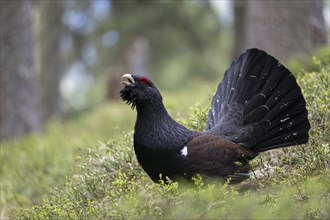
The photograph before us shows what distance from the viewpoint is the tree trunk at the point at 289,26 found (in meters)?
10.1

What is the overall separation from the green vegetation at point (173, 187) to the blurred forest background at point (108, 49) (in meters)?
3.10

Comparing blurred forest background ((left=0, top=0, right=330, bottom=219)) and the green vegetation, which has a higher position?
blurred forest background ((left=0, top=0, right=330, bottom=219))

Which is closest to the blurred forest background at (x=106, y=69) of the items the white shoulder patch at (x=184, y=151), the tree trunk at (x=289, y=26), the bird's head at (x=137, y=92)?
the tree trunk at (x=289, y=26)

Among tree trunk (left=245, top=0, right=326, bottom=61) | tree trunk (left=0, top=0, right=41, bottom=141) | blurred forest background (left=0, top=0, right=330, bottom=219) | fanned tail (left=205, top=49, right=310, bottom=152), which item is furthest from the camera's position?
tree trunk (left=0, top=0, right=41, bottom=141)

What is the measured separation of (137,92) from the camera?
18.6 ft

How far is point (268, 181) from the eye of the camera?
5703 millimetres

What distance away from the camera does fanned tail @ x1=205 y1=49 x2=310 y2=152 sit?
5855mm

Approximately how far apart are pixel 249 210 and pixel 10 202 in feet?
15.4

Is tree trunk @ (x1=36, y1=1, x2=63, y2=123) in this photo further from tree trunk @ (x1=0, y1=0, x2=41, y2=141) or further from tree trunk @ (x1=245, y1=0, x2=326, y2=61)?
tree trunk @ (x1=245, y1=0, x2=326, y2=61)

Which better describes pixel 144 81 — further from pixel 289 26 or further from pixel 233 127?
pixel 289 26

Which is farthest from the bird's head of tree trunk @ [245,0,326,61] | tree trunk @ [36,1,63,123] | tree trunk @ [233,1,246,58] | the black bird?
tree trunk @ [233,1,246,58]

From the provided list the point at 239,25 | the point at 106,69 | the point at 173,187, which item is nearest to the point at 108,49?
the point at 106,69

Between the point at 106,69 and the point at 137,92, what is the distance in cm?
1687

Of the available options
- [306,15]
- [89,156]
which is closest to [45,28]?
[306,15]
